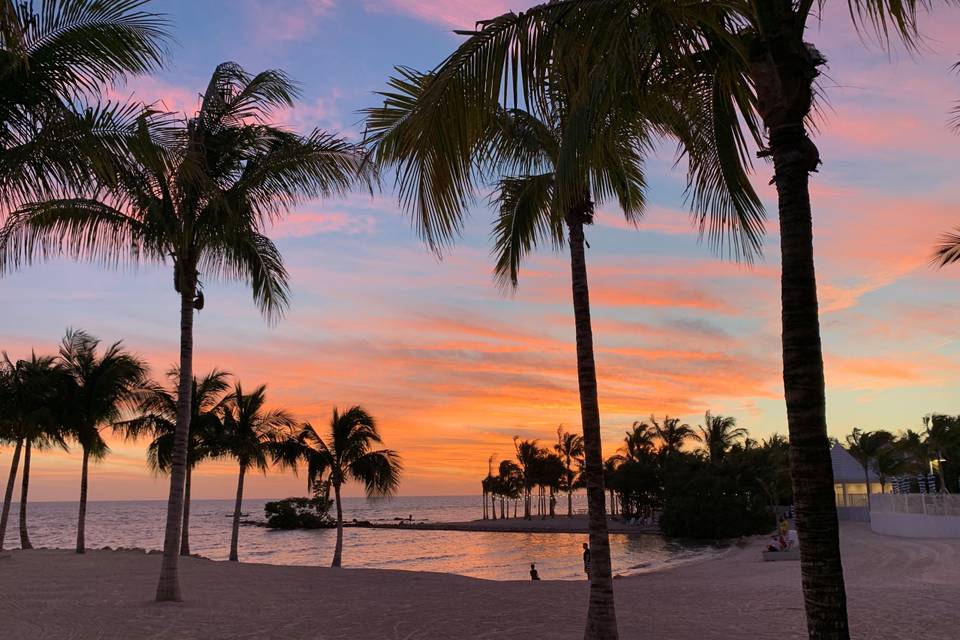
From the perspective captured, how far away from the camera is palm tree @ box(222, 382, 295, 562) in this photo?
105ft

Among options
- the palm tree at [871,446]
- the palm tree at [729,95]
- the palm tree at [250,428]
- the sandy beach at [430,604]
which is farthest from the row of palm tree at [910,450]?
the palm tree at [729,95]

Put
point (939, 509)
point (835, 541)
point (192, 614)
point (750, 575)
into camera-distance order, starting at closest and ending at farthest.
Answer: point (835, 541)
point (192, 614)
point (750, 575)
point (939, 509)

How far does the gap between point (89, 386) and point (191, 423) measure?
4.50 m

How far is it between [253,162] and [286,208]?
1.08 metres

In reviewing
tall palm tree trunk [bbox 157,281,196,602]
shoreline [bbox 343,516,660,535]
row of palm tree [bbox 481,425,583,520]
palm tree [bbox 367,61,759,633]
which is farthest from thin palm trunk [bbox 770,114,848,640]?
row of palm tree [bbox 481,425,583,520]

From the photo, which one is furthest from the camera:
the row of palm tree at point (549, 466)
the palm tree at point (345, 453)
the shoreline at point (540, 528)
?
the row of palm tree at point (549, 466)

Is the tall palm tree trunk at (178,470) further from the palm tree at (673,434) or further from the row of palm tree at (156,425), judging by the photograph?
the palm tree at (673,434)

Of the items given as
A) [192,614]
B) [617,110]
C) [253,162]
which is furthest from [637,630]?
[253,162]

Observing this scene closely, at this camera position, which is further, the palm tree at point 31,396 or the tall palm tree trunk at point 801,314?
the palm tree at point 31,396

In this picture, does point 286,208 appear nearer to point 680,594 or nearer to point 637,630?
point 637,630

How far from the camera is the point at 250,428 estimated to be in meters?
32.3

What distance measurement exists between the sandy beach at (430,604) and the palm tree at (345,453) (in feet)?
31.0

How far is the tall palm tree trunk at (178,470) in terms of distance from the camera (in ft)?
→ 43.8

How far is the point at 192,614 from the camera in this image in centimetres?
1234
